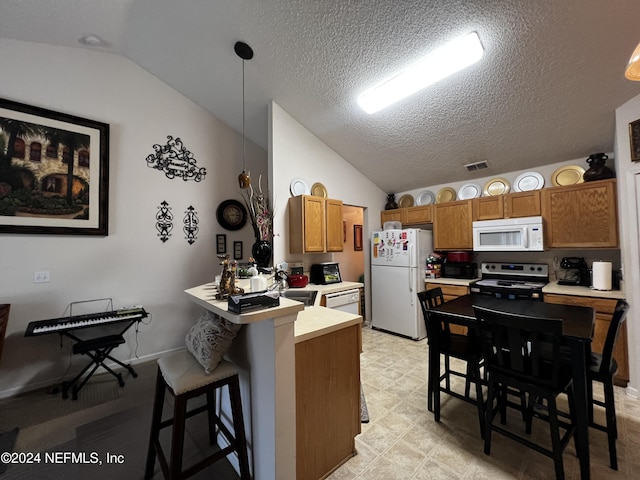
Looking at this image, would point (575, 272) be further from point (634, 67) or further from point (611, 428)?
point (634, 67)

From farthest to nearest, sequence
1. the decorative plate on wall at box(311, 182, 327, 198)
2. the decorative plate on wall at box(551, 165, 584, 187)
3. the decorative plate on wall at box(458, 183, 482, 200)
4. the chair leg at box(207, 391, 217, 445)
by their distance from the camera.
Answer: the decorative plate on wall at box(458, 183, 482, 200), the decorative plate on wall at box(311, 182, 327, 198), the decorative plate on wall at box(551, 165, 584, 187), the chair leg at box(207, 391, 217, 445)

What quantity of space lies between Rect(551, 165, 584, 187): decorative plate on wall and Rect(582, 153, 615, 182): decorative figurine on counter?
0.59 feet

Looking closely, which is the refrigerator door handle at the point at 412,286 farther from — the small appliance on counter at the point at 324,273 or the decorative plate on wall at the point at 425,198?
the decorative plate on wall at the point at 425,198

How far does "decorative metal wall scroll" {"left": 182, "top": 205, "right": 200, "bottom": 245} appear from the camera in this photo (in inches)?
141

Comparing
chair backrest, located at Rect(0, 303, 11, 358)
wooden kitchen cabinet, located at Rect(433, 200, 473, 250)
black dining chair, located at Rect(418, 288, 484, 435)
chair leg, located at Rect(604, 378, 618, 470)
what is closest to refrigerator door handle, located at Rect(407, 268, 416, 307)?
wooden kitchen cabinet, located at Rect(433, 200, 473, 250)

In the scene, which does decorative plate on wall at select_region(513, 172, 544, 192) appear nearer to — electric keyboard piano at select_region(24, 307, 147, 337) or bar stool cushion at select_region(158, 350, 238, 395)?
bar stool cushion at select_region(158, 350, 238, 395)

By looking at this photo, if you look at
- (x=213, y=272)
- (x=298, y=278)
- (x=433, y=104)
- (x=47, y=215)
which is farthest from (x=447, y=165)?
(x=47, y=215)

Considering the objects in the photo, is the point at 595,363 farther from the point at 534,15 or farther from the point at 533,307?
the point at 534,15

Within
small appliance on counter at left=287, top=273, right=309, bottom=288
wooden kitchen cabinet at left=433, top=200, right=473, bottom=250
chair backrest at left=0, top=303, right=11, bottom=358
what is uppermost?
wooden kitchen cabinet at left=433, top=200, right=473, bottom=250

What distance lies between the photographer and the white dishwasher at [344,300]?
3178mm

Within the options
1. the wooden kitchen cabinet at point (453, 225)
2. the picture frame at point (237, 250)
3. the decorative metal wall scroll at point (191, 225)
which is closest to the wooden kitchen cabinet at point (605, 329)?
the wooden kitchen cabinet at point (453, 225)

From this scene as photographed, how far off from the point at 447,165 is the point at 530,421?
299cm

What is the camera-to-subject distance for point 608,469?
61.0 inches

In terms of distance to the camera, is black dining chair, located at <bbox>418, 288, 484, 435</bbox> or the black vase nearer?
black dining chair, located at <bbox>418, 288, 484, 435</bbox>
